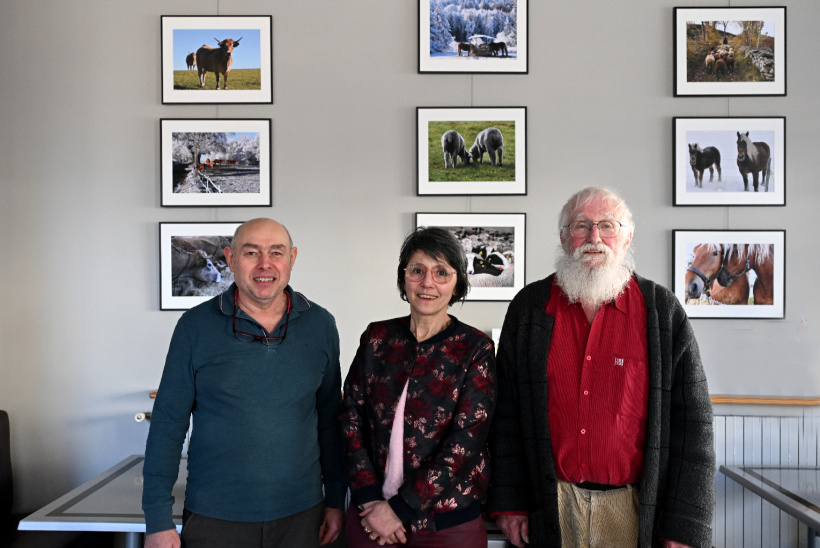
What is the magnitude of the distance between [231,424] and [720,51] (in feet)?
9.09

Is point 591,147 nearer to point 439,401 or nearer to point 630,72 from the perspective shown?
point 630,72

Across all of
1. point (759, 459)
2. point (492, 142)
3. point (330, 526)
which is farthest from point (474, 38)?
point (759, 459)

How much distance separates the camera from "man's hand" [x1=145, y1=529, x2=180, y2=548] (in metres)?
1.61

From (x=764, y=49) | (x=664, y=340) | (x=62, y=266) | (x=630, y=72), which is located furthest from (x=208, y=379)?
(x=764, y=49)

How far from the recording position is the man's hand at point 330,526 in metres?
1.77

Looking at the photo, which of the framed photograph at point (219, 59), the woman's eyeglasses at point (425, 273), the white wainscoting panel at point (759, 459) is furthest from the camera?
the framed photograph at point (219, 59)

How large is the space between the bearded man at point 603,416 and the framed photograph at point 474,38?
4.73ft

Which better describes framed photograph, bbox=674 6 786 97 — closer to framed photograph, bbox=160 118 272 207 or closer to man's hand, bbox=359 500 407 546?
framed photograph, bbox=160 118 272 207

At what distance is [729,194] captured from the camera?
290 centimetres

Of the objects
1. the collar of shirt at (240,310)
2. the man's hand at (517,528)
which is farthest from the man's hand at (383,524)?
the collar of shirt at (240,310)

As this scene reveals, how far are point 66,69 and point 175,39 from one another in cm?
57

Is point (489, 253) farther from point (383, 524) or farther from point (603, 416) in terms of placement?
point (383, 524)

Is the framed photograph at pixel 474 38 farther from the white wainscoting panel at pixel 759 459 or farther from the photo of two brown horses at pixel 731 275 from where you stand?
the white wainscoting panel at pixel 759 459

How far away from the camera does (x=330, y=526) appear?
5.81ft
